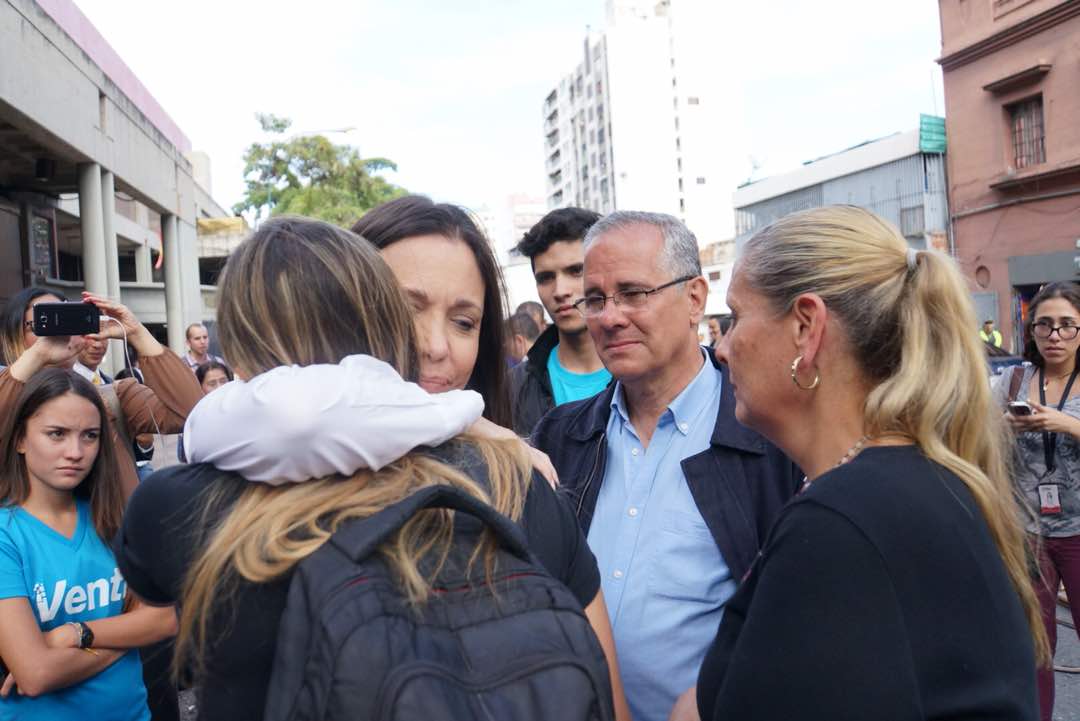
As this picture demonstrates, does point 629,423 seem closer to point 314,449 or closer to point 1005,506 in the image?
point 1005,506

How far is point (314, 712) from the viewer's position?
1.06 metres

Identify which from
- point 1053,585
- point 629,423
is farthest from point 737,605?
point 1053,585

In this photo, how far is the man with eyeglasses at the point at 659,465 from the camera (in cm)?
220

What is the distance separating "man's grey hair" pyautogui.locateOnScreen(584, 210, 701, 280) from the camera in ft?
8.93

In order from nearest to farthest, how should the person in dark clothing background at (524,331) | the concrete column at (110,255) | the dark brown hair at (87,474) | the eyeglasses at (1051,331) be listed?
the dark brown hair at (87,474) < the eyeglasses at (1051,331) < the person in dark clothing background at (524,331) < the concrete column at (110,255)

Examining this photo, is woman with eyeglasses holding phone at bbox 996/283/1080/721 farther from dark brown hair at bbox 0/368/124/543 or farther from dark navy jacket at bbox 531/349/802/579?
dark brown hair at bbox 0/368/124/543

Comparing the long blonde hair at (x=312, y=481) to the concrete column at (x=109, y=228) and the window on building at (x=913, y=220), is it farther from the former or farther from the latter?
the window on building at (x=913, y=220)

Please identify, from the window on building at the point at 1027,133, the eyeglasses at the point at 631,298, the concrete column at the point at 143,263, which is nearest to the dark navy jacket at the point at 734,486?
the eyeglasses at the point at 631,298

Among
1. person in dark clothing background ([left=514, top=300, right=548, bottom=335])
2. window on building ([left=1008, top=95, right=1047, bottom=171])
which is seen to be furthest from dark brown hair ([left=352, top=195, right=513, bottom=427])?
window on building ([left=1008, top=95, right=1047, bottom=171])

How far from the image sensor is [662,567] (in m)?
2.25

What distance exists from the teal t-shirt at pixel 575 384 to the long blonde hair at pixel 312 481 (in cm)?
281

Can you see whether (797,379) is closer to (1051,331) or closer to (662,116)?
(1051,331)

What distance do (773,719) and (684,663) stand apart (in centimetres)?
80

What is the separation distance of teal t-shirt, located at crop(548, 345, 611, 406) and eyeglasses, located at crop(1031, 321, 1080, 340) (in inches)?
103
